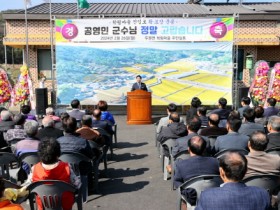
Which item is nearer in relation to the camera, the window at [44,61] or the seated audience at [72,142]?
the seated audience at [72,142]

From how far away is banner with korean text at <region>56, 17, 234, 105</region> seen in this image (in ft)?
44.2

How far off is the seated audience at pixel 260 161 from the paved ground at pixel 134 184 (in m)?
1.61

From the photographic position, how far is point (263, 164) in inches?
160

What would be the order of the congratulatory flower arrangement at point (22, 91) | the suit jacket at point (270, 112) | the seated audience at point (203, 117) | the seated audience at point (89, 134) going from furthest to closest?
the congratulatory flower arrangement at point (22, 91) < the suit jacket at point (270, 112) < the seated audience at point (203, 117) < the seated audience at point (89, 134)

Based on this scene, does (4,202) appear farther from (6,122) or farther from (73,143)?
(6,122)

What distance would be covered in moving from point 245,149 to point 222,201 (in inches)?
112

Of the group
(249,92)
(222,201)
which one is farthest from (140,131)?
(222,201)

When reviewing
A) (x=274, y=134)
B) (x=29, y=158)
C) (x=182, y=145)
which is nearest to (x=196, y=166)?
(x=182, y=145)

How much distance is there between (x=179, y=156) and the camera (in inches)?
207

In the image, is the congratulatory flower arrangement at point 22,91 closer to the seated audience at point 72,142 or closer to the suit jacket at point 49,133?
the suit jacket at point 49,133

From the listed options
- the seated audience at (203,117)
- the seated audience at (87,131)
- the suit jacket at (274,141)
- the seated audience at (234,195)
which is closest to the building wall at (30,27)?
the seated audience at (203,117)

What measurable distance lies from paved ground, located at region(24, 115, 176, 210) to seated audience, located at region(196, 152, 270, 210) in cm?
256

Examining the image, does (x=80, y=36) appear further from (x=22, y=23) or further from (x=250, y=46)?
(x=250, y=46)

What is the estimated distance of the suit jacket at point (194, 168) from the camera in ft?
13.6
